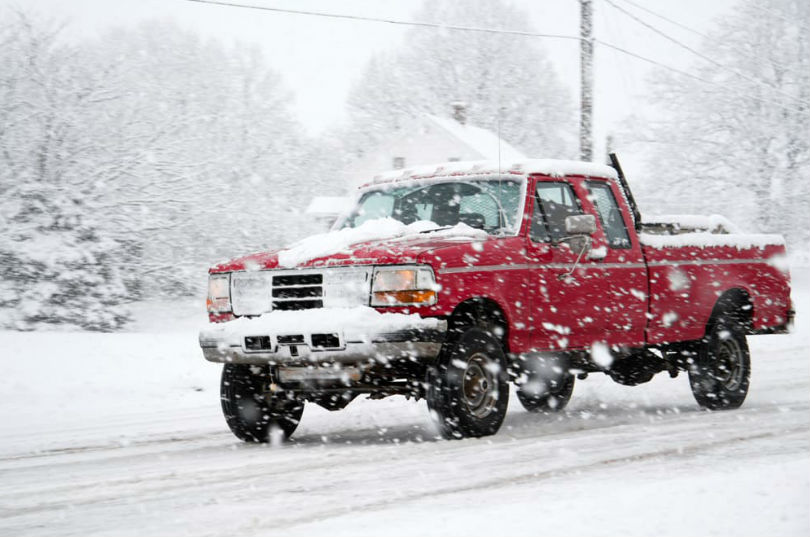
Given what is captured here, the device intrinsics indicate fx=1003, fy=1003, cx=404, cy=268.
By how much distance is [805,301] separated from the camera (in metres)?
27.7

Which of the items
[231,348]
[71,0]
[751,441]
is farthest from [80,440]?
[71,0]

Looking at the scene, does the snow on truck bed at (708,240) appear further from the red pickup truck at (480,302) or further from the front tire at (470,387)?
the front tire at (470,387)

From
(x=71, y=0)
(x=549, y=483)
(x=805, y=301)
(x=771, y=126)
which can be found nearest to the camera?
(x=549, y=483)

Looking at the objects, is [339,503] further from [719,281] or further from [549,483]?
[719,281]

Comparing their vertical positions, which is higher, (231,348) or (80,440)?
(231,348)

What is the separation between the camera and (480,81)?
45.8 m

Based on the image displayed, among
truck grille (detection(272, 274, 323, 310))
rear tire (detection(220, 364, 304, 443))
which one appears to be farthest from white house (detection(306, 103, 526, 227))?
truck grille (detection(272, 274, 323, 310))

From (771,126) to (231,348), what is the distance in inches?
1318

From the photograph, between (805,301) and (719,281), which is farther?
(805,301)

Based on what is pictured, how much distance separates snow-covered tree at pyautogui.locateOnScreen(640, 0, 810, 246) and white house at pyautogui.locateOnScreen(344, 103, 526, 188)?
625 centimetres

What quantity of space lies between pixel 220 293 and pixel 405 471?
2166 mm

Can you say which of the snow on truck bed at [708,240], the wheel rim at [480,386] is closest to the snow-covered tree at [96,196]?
the snow on truck bed at [708,240]

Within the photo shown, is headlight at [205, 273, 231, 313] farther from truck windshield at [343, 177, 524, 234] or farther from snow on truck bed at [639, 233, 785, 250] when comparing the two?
snow on truck bed at [639, 233, 785, 250]

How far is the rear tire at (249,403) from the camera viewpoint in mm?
7195
